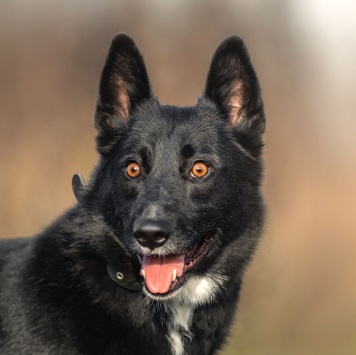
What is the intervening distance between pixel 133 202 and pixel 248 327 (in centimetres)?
571

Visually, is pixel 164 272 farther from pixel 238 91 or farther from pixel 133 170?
pixel 238 91

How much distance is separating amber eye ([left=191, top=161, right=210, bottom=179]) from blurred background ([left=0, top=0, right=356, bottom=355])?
4486mm

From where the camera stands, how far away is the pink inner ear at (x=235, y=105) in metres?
4.65

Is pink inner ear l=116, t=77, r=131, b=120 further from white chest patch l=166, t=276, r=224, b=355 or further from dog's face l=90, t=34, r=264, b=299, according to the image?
Result: white chest patch l=166, t=276, r=224, b=355

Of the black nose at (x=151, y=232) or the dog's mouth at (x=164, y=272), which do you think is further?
the dog's mouth at (x=164, y=272)

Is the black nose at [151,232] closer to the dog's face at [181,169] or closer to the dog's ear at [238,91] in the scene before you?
the dog's face at [181,169]

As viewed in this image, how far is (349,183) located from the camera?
1092 cm

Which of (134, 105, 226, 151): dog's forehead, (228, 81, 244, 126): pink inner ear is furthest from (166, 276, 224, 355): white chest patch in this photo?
(228, 81, 244, 126): pink inner ear

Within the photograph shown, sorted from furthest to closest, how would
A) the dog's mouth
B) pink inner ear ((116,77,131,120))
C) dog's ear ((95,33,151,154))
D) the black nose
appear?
pink inner ear ((116,77,131,120))
dog's ear ((95,33,151,154))
the dog's mouth
the black nose

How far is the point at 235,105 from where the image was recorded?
4676 mm

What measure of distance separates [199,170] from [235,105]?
0.66 m

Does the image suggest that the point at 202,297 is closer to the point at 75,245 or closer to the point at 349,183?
the point at 75,245

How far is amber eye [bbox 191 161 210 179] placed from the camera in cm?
420

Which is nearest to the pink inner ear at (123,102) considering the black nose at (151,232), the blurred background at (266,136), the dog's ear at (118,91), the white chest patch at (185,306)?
the dog's ear at (118,91)
